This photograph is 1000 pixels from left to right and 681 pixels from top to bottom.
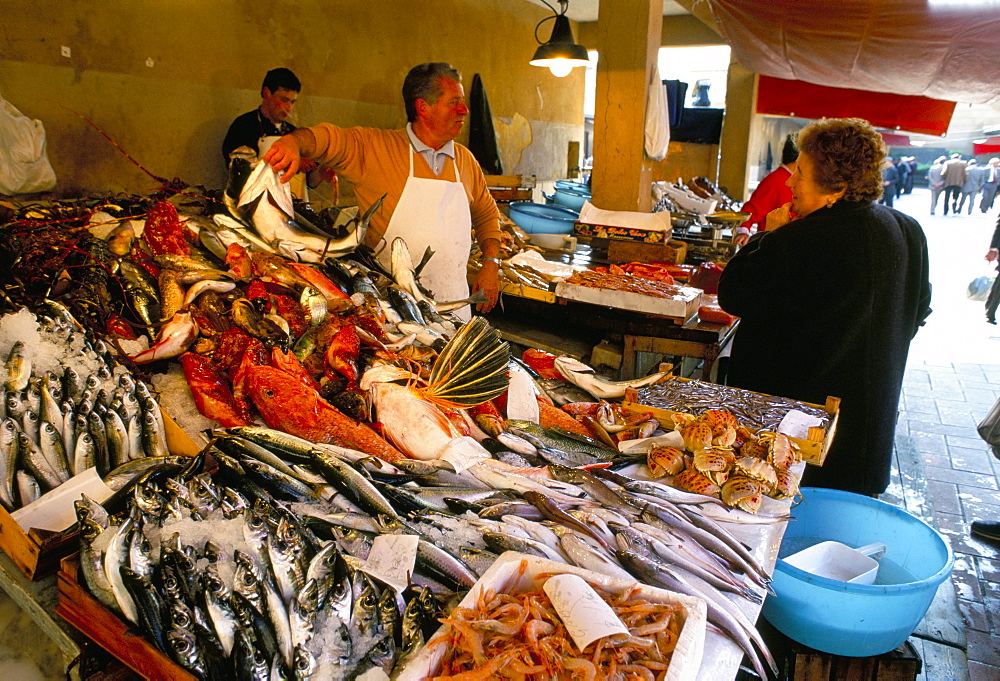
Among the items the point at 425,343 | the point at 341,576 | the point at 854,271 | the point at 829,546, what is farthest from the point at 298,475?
the point at 854,271

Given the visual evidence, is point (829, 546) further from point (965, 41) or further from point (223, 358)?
point (965, 41)

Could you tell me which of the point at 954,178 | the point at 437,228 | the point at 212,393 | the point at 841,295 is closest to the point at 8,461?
the point at 212,393

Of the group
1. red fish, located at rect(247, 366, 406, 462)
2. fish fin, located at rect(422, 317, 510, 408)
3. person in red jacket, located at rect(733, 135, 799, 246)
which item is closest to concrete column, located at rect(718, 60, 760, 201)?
person in red jacket, located at rect(733, 135, 799, 246)

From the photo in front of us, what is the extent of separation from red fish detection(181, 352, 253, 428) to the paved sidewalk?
9.57 ft

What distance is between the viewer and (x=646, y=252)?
5.31 meters

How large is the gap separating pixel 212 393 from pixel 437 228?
5.88 ft

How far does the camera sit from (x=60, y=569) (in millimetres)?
1379

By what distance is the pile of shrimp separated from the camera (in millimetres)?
1086

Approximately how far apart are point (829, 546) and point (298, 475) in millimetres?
1811

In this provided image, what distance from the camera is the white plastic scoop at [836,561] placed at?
7.17ft

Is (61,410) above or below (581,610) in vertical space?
above

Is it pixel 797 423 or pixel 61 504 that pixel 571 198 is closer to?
pixel 797 423

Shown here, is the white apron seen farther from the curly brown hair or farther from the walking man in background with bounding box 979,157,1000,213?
the walking man in background with bounding box 979,157,1000,213

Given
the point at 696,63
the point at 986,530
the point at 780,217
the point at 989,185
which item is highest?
the point at 696,63
